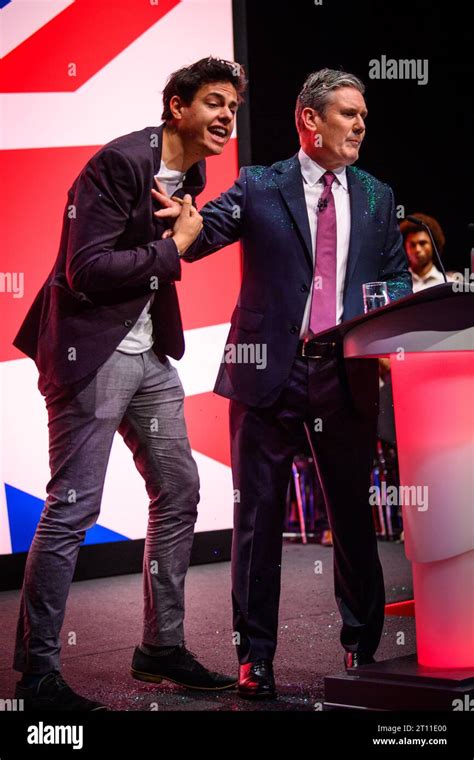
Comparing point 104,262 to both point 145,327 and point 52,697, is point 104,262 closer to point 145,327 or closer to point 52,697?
point 145,327

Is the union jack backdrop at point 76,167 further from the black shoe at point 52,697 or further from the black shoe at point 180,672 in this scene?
the black shoe at point 52,697

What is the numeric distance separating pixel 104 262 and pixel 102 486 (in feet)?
1.96

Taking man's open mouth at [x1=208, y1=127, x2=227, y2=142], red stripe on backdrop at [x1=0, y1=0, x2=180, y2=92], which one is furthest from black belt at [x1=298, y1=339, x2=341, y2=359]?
red stripe on backdrop at [x1=0, y1=0, x2=180, y2=92]

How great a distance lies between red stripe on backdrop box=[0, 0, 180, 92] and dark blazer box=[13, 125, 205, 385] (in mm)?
2195

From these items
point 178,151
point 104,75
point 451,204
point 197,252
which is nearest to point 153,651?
point 197,252

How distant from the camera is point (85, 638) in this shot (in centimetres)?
368

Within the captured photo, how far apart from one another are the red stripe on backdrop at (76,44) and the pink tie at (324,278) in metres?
2.42

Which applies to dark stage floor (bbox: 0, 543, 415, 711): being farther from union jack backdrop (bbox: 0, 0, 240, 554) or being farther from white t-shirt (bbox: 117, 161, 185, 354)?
white t-shirt (bbox: 117, 161, 185, 354)

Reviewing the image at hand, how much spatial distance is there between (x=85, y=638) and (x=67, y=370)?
1.40 meters

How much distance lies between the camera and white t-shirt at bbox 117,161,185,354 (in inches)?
109

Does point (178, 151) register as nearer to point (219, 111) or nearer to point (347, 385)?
point (219, 111)

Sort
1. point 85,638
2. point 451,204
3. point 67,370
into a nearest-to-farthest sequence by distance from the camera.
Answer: point 67,370 → point 85,638 → point 451,204

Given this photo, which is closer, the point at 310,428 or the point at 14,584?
Answer: the point at 310,428

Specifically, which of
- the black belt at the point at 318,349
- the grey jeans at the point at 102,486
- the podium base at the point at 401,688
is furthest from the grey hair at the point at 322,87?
the podium base at the point at 401,688
